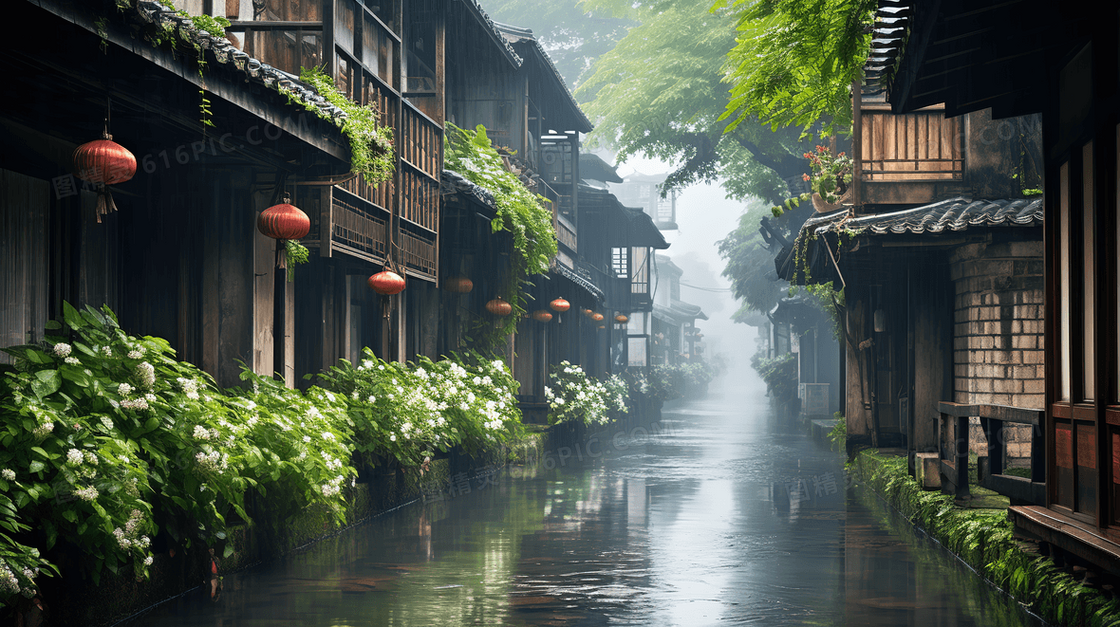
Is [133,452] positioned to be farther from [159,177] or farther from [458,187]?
[458,187]

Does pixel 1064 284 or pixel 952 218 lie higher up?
pixel 952 218

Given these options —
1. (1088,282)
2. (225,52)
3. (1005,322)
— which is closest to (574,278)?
(1005,322)

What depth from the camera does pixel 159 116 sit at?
780cm

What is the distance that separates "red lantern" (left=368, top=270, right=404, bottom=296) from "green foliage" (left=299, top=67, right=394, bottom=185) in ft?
5.21

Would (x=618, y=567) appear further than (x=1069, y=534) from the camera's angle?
Yes

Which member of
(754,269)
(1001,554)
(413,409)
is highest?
(754,269)

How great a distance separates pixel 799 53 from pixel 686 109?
2397 centimetres

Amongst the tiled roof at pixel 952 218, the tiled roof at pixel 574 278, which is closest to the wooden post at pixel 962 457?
the tiled roof at pixel 952 218

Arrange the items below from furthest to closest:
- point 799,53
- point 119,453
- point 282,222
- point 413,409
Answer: point 413,409, point 282,222, point 799,53, point 119,453

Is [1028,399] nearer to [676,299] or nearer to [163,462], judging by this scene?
[163,462]

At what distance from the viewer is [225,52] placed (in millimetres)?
7414

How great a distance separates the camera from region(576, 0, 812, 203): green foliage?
30750mm

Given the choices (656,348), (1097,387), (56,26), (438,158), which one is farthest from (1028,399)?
(656,348)

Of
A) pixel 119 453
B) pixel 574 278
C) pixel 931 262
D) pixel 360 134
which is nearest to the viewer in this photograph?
pixel 119 453
